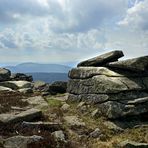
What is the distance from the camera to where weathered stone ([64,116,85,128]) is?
24.9 metres

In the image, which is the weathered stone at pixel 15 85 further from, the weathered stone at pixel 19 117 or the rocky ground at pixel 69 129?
the weathered stone at pixel 19 117

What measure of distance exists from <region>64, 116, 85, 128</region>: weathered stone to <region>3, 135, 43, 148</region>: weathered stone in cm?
493

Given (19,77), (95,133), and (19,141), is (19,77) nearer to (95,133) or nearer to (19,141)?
(95,133)

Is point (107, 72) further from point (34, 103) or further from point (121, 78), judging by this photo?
point (34, 103)

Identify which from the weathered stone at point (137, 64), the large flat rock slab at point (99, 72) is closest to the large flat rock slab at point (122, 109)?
the weathered stone at point (137, 64)

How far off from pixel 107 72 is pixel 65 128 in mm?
7015

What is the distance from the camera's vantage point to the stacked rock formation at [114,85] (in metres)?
26.2

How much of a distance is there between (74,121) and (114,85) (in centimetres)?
418

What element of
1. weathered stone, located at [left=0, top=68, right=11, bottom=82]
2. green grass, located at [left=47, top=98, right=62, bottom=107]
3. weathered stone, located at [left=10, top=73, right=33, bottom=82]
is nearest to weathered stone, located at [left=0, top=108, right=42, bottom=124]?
green grass, located at [left=47, top=98, right=62, bottom=107]

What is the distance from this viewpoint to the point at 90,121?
25766mm

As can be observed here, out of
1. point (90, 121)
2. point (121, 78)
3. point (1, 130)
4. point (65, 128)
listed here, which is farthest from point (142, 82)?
point (1, 130)

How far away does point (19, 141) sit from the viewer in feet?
65.3

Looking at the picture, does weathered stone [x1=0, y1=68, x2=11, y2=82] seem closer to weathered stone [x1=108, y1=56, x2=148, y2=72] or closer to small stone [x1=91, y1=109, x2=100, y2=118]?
small stone [x1=91, y1=109, x2=100, y2=118]

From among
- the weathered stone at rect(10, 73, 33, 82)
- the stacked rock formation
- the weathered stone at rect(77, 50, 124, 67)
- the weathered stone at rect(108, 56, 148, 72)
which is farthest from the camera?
the weathered stone at rect(10, 73, 33, 82)
